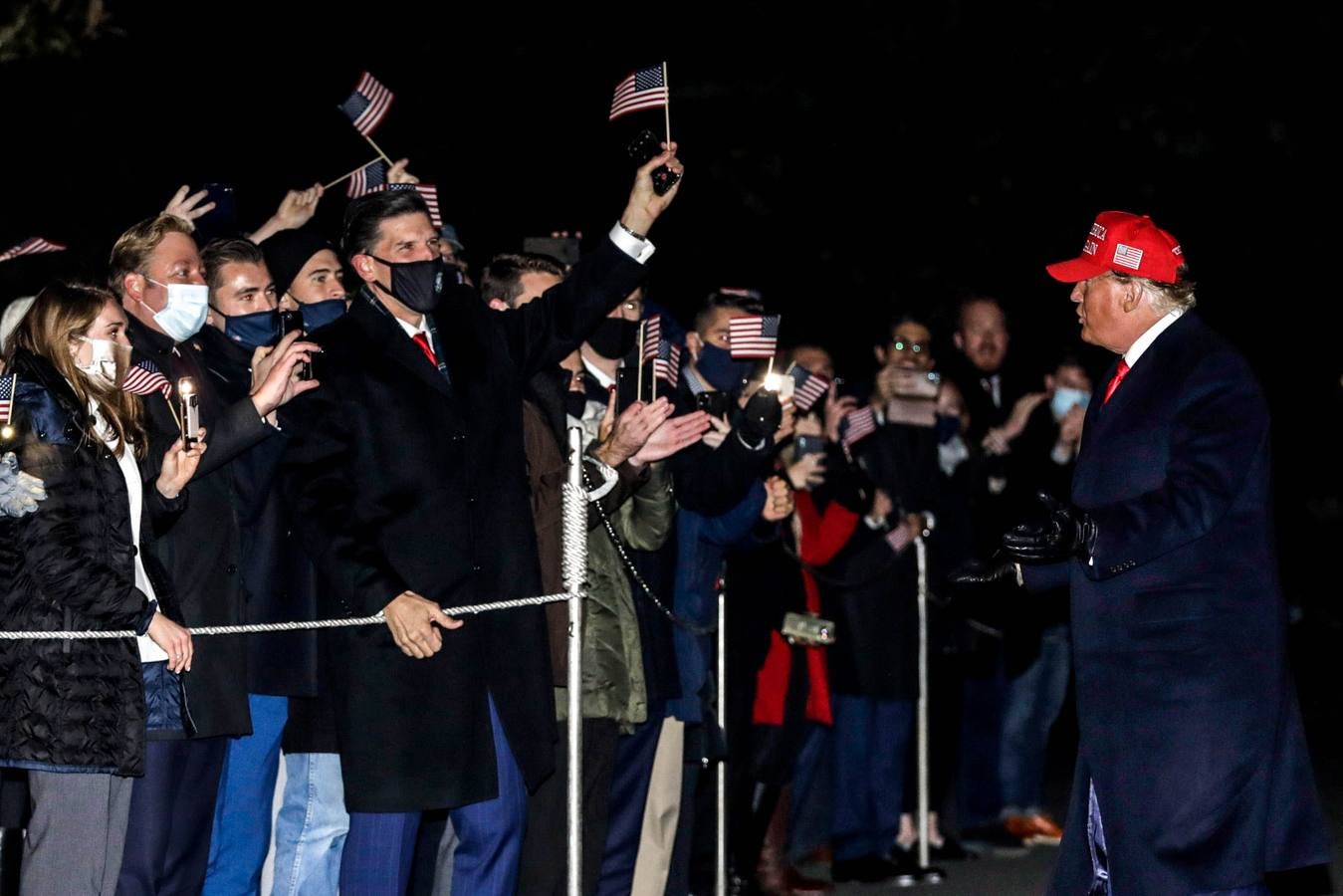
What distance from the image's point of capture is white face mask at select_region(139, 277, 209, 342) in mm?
7367

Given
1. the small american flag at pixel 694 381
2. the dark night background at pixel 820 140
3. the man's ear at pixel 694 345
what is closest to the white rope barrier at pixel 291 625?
the small american flag at pixel 694 381

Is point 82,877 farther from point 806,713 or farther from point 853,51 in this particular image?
point 853,51

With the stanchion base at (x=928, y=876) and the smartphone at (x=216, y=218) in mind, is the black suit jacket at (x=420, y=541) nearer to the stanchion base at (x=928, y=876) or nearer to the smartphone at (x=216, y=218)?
the smartphone at (x=216, y=218)

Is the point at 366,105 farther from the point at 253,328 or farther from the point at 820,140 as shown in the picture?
the point at 820,140

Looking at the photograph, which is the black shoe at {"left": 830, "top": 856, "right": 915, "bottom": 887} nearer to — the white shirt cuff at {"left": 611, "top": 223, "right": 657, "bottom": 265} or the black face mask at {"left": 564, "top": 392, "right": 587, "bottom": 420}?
the black face mask at {"left": 564, "top": 392, "right": 587, "bottom": 420}

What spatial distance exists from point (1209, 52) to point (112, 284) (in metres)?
14.3

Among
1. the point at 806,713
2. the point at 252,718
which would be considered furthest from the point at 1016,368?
the point at 252,718

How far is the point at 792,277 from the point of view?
18.5 meters

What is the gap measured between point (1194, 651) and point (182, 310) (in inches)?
132

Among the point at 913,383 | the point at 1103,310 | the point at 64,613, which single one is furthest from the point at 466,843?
the point at 913,383

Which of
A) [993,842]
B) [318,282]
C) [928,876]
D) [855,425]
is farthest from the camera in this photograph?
[993,842]

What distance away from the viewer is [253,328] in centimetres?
793

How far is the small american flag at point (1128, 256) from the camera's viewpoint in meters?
6.88

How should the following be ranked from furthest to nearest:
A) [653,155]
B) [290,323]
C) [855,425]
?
[855,425], [290,323], [653,155]
